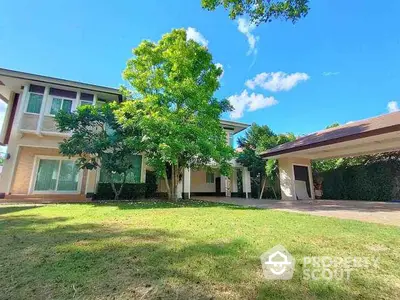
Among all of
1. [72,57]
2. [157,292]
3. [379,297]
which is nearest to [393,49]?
[379,297]

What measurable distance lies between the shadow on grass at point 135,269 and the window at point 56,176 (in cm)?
1107

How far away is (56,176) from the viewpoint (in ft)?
46.6

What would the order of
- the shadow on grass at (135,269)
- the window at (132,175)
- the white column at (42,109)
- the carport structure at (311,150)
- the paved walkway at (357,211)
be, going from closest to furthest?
1. the shadow on grass at (135,269)
2. the paved walkway at (357,211)
3. the carport structure at (311,150)
4. the white column at (42,109)
5. the window at (132,175)

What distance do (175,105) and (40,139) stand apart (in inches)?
358

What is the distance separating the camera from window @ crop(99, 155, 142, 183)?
1471cm

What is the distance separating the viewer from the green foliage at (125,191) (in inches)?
550

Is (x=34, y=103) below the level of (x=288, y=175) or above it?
above

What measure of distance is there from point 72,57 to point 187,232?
43.8ft

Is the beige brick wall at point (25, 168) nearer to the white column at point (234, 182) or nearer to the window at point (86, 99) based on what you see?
the window at point (86, 99)

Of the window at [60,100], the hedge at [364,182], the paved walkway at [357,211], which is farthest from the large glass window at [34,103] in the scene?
the hedge at [364,182]

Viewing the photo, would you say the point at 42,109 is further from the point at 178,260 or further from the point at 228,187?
the point at 228,187

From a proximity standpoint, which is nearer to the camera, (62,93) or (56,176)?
(56,176)

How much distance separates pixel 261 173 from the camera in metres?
19.0

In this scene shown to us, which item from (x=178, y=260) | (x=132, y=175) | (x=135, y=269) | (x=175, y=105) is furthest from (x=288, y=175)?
(x=135, y=269)
